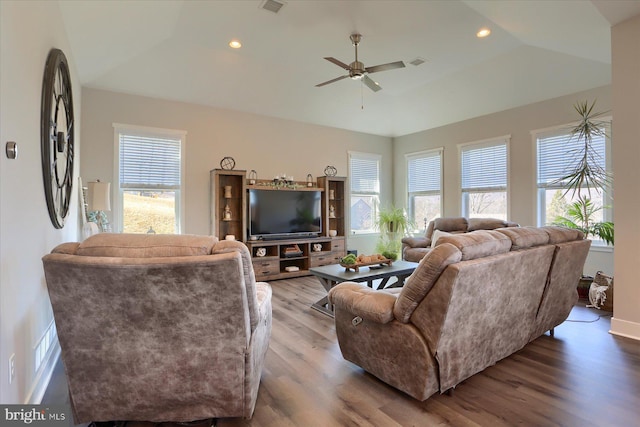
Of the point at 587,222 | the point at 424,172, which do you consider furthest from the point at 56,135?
the point at 424,172

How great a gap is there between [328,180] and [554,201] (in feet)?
12.6

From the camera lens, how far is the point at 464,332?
2031 millimetres

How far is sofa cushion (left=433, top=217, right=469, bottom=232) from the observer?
582cm

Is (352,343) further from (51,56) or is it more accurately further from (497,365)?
(51,56)

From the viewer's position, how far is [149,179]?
5094 millimetres

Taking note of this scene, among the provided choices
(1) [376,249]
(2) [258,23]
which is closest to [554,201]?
(1) [376,249]

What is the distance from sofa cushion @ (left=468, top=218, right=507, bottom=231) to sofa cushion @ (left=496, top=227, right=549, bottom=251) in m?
3.04

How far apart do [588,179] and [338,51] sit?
12.8 feet

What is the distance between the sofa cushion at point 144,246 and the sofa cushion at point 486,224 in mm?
5061

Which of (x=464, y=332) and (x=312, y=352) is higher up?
(x=464, y=332)

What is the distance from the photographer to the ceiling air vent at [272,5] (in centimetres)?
363

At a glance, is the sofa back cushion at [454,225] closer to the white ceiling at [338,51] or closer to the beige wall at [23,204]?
the white ceiling at [338,51]

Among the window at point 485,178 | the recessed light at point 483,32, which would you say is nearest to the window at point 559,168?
the window at point 485,178

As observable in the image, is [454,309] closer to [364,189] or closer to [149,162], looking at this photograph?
[149,162]
